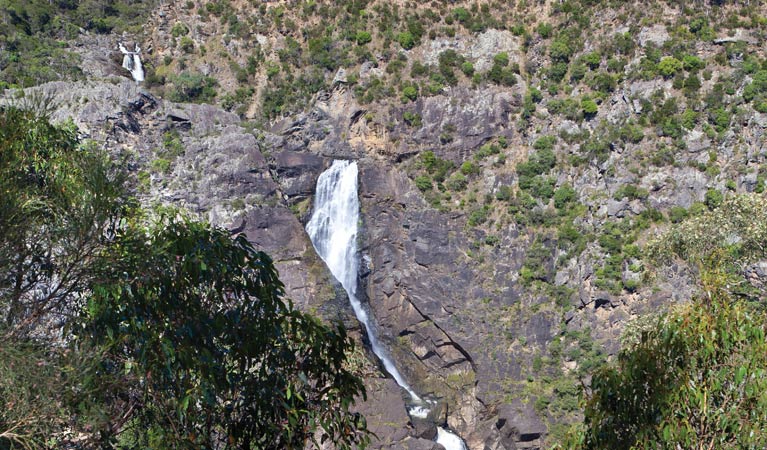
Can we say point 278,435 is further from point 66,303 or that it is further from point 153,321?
point 66,303

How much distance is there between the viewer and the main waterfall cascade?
5343 cm

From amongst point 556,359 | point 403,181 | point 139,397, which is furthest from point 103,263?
point 403,181

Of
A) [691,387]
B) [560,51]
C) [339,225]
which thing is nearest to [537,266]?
[339,225]

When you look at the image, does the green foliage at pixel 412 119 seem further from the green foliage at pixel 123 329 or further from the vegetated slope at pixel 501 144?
the green foliage at pixel 123 329

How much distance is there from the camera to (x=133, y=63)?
69.4 metres

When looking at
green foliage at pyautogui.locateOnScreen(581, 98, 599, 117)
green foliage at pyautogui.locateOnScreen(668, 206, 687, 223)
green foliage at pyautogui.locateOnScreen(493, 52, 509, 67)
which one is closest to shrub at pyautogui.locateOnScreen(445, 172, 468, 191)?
green foliage at pyautogui.locateOnScreen(581, 98, 599, 117)

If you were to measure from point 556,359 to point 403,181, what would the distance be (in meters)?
A: 17.1

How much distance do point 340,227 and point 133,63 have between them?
27.5 m

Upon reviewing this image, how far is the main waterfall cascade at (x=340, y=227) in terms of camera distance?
53434 mm

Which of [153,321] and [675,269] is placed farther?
[675,269]

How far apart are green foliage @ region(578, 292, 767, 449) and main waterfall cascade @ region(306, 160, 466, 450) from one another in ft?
127

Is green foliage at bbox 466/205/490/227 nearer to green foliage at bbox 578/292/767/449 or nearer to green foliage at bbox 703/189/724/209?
green foliage at bbox 703/189/724/209

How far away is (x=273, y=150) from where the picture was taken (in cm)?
5859

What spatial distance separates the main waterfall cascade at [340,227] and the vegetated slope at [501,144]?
1139 millimetres
